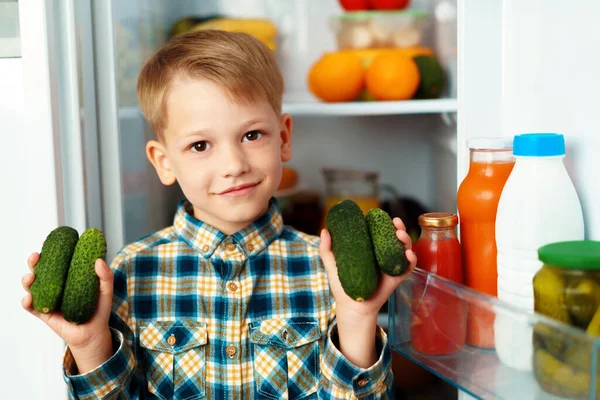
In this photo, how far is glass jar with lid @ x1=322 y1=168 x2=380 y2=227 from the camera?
174 centimetres

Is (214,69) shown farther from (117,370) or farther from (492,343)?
(492,343)

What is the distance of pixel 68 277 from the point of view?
90 centimetres

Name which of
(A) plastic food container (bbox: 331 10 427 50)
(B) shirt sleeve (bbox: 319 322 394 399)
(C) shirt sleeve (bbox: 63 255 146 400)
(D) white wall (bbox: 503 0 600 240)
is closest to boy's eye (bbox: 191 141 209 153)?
(C) shirt sleeve (bbox: 63 255 146 400)

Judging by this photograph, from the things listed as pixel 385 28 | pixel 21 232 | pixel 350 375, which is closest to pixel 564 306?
pixel 350 375

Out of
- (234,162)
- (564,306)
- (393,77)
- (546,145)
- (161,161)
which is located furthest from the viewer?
(393,77)

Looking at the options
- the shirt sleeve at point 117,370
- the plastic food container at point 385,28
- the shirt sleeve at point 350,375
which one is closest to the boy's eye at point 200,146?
the shirt sleeve at point 117,370

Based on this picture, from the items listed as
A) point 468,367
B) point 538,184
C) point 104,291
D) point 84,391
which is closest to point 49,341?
point 84,391

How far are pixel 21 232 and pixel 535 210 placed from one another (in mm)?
816

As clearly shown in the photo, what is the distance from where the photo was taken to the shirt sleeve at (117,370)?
1.03 meters

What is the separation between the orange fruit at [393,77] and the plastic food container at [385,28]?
11 centimetres

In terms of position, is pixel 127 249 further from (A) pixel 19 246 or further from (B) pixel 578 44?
(B) pixel 578 44

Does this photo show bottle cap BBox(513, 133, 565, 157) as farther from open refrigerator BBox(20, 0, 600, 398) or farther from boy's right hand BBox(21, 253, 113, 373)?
boy's right hand BBox(21, 253, 113, 373)

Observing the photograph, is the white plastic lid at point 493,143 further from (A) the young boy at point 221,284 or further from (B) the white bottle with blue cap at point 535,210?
(A) the young boy at point 221,284

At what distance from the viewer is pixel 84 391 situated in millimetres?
1035
